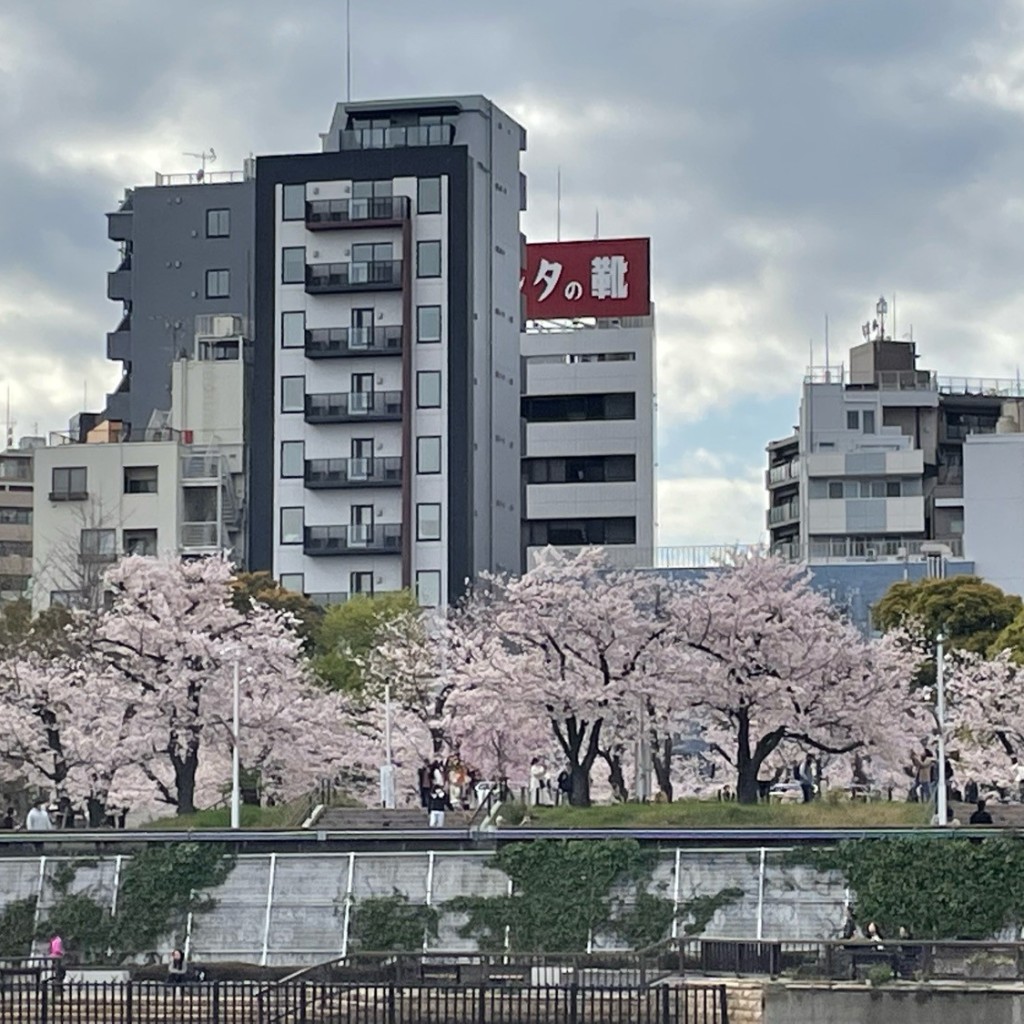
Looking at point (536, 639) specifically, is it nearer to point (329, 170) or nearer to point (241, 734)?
point (241, 734)

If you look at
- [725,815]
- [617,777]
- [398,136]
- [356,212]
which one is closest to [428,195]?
[356,212]

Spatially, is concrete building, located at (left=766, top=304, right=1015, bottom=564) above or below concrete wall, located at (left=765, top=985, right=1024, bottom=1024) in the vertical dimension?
above

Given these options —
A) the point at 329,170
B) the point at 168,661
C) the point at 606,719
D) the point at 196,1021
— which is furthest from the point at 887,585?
the point at 196,1021

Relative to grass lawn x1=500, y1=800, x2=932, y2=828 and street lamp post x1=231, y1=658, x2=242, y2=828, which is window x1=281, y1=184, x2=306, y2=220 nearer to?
street lamp post x1=231, y1=658, x2=242, y2=828

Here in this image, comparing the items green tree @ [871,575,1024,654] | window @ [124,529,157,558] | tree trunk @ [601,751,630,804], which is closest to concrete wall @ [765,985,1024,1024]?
tree trunk @ [601,751,630,804]

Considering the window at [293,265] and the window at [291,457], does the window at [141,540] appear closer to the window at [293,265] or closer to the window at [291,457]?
the window at [291,457]

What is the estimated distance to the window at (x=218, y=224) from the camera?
106938 millimetres

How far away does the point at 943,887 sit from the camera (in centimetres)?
Answer: 4269

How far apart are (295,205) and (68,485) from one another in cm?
1639

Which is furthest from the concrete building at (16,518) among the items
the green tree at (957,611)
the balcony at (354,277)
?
the green tree at (957,611)

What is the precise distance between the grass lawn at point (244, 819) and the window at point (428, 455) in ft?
109

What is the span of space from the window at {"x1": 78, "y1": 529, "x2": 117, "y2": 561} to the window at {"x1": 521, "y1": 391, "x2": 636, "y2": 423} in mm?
21332

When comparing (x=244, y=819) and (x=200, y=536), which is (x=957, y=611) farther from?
(x=200, y=536)

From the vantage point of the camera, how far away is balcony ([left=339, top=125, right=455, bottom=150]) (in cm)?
9500
